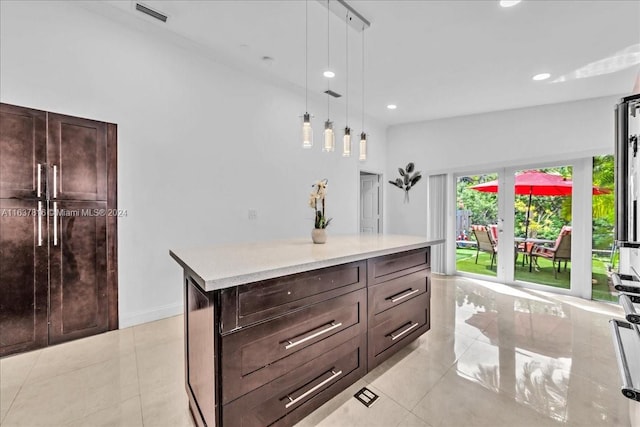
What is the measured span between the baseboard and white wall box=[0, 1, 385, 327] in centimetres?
1

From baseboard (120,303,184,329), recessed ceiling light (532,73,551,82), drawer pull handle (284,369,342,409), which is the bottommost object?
baseboard (120,303,184,329)

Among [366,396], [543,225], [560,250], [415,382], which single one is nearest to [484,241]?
[543,225]

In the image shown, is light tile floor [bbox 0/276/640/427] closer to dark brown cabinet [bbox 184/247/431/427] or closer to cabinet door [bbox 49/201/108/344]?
cabinet door [bbox 49/201/108/344]

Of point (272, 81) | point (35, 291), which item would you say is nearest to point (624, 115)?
point (272, 81)

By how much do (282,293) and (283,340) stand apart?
0.78 ft

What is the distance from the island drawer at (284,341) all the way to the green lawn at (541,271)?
4.23 meters

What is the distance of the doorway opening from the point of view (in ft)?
20.0

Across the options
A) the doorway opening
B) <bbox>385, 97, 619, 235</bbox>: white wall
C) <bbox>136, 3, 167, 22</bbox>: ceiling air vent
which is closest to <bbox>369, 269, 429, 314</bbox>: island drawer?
<bbox>136, 3, 167, 22</bbox>: ceiling air vent

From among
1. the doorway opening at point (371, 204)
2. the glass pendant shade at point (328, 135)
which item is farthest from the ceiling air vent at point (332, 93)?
the glass pendant shade at point (328, 135)

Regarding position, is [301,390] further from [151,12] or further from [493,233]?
[493,233]

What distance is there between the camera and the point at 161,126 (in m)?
3.09

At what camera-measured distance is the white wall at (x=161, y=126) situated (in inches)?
97.2

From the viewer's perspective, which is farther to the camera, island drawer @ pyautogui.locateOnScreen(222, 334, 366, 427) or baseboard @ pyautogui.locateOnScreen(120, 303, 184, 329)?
baseboard @ pyautogui.locateOnScreen(120, 303, 184, 329)

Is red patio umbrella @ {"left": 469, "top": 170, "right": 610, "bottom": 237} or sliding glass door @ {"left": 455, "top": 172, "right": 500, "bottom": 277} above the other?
red patio umbrella @ {"left": 469, "top": 170, "right": 610, "bottom": 237}
